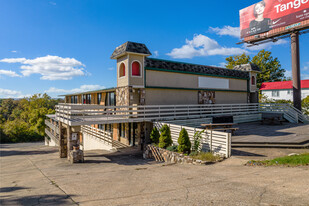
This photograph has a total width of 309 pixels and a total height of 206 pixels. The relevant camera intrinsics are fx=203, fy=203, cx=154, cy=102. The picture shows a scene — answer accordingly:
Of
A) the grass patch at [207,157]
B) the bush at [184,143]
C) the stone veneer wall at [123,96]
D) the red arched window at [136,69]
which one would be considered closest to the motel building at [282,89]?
the red arched window at [136,69]

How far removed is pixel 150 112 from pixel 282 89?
1575 inches

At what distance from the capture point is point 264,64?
44938mm

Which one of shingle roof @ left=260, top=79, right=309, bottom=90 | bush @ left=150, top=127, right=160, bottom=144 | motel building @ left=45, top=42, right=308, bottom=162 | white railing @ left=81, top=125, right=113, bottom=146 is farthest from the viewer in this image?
shingle roof @ left=260, top=79, right=309, bottom=90

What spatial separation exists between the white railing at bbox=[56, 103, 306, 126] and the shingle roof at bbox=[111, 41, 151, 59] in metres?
4.27

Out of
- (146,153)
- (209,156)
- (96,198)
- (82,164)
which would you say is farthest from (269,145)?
(82,164)

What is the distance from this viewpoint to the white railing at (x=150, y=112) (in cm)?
1253

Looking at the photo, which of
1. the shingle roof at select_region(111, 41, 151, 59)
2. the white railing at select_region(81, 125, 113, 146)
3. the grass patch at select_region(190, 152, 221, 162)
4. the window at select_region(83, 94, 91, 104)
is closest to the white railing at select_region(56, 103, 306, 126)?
the white railing at select_region(81, 125, 113, 146)

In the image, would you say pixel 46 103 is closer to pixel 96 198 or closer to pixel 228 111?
pixel 228 111

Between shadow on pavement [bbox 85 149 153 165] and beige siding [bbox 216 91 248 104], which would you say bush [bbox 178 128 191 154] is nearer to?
shadow on pavement [bbox 85 149 153 165]

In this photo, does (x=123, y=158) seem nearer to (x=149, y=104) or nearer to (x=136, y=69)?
(x=149, y=104)

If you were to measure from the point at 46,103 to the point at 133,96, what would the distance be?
52568 mm

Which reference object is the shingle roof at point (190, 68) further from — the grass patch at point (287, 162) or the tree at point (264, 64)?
the tree at point (264, 64)

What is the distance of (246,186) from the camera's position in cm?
588

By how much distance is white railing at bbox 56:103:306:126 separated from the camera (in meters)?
12.5
